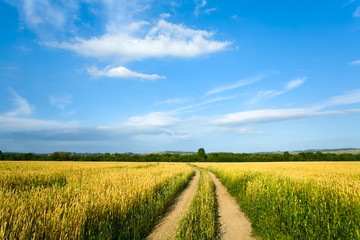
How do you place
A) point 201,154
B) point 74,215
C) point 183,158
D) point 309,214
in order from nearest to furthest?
point 74,215, point 309,214, point 183,158, point 201,154

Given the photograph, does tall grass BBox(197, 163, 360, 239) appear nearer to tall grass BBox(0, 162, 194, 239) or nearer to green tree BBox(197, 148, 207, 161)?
tall grass BBox(0, 162, 194, 239)

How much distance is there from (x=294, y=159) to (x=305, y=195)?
92.8 meters

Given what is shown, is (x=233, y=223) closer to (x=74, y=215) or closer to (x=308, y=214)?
(x=308, y=214)

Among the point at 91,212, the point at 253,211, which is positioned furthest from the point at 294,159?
the point at 91,212

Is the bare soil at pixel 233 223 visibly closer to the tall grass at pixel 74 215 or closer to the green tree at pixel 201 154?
the tall grass at pixel 74 215

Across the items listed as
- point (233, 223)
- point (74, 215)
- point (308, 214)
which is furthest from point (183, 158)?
point (74, 215)

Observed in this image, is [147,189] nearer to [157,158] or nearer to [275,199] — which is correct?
[275,199]

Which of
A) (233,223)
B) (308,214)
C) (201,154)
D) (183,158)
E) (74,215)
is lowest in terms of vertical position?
A: (183,158)

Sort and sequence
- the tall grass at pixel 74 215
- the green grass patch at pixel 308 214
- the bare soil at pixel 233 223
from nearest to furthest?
the tall grass at pixel 74 215 → the green grass patch at pixel 308 214 → the bare soil at pixel 233 223

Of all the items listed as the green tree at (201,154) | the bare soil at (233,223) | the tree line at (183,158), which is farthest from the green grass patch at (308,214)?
the green tree at (201,154)

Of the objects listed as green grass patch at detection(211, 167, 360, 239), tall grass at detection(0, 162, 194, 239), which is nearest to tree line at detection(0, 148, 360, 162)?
green grass patch at detection(211, 167, 360, 239)

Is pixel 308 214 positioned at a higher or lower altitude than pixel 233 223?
higher

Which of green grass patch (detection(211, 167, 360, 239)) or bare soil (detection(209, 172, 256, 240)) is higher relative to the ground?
green grass patch (detection(211, 167, 360, 239))

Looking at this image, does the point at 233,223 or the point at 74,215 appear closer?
the point at 74,215
